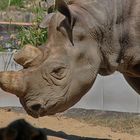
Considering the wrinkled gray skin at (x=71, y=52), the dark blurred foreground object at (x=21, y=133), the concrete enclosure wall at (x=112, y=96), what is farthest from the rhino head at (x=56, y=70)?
the concrete enclosure wall at (x=112, y=96)

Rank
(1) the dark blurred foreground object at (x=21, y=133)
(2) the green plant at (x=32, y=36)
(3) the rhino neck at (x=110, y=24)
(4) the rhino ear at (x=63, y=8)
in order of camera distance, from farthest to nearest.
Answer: (2) the green plant at (x=32, y=36)
(1) the dark blurred foreground object at (x=21, y=133)
(3) the rhino neck at (x=110, y=24)
(4) the rhino ear at (x=63, y=8)

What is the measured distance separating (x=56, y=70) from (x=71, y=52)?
136 millimetres

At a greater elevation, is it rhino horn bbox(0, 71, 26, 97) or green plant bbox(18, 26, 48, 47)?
rhino horn bbox(0, 71, 26, 97)

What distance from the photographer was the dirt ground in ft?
17.3

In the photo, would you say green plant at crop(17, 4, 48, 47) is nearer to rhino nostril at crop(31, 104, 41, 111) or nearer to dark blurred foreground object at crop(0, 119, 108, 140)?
dark blurred foreground object at crop(0, 119, 108, 140)

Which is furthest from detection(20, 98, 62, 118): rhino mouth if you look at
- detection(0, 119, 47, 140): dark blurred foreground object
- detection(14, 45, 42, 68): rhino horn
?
detection(0, 119, 47, 140): dark blurred foreground object

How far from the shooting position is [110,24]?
367cm

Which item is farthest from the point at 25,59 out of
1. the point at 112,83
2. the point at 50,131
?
the point at 112,83

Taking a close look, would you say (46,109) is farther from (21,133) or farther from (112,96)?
(112,96)

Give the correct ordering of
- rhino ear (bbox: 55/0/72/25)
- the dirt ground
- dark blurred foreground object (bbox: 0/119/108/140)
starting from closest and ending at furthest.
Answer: rhino ear (bbox: 55/0/72/25) → dark blurred foreground object (bbox: 0/119/108/140) → the dirt ground

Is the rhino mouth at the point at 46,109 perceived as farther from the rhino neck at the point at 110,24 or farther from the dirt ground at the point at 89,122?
the dirt ground at the point at 89,122

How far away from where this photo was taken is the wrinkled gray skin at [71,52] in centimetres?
347

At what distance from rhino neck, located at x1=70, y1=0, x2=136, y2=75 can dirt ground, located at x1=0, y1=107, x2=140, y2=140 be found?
154 cm

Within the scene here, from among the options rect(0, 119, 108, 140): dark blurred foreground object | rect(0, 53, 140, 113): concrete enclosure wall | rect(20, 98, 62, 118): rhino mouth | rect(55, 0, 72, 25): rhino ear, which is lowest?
rect(0, 53, 140, 113): concrete enclosure wall
